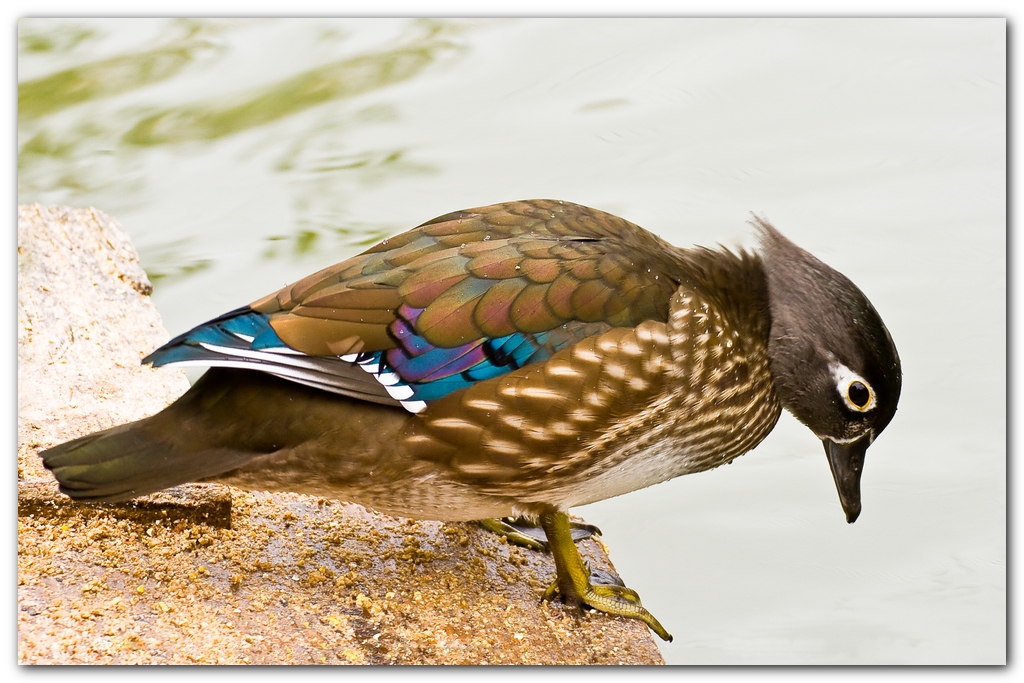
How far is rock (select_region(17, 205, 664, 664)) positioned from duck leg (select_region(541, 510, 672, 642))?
1.4 inches

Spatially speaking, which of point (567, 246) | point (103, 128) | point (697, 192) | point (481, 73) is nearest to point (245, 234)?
point (103, 128)

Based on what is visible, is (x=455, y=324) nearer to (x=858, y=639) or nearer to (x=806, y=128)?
(x=858, y=639)

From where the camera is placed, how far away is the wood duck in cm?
253

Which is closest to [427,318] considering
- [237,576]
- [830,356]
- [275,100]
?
[237,576]

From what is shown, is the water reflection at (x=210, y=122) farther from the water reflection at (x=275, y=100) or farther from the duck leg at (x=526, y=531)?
the duck leg at (x=526, y=531)

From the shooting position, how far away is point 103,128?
159 inches

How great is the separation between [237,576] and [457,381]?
2.33 ft

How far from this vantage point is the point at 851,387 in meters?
2.83

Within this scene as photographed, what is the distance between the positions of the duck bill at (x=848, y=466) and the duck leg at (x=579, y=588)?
548 mm

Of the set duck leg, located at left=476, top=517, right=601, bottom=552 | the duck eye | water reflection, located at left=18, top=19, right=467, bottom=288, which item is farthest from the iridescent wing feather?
water reflection, located at left=18, top=19, right=467, bottom=288

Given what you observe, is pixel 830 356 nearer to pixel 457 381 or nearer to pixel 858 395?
pixel 858 395

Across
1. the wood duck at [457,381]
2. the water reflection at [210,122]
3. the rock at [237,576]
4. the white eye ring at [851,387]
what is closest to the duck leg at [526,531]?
the rock at [237,576]

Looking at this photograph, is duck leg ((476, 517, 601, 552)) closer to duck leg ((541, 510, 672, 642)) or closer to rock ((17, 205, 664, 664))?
rock ((17, 205, 664, 664))

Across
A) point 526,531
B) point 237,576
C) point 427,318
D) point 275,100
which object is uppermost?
point 275,100
